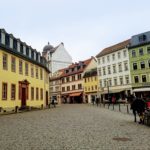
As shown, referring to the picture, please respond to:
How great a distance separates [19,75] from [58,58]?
50878mm

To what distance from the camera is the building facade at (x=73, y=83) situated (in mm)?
71438

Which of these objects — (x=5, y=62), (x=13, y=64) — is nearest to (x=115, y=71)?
(x=13, y=64)

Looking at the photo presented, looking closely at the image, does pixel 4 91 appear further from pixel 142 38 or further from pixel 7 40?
pixel 142 38

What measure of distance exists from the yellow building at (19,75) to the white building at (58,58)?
38918 mm

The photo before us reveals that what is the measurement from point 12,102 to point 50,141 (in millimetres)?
22497

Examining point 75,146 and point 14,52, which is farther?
point 14,52

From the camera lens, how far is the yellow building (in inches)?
1105

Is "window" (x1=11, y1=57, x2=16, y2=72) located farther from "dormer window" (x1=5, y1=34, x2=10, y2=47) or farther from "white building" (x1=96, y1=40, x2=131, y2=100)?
"white building" (x1=96, y1=40, x2=131, y2=100)

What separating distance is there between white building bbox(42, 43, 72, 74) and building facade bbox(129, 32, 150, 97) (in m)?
32.1

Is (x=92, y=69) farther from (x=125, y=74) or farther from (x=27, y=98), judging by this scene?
(x=27, y=98)

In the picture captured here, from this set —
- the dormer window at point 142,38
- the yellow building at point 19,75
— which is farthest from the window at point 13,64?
the dormer window at point 142,38

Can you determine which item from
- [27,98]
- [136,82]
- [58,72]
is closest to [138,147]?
[27,98]

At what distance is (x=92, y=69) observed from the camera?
69125 millimetres

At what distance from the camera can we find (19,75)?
32094 mm
